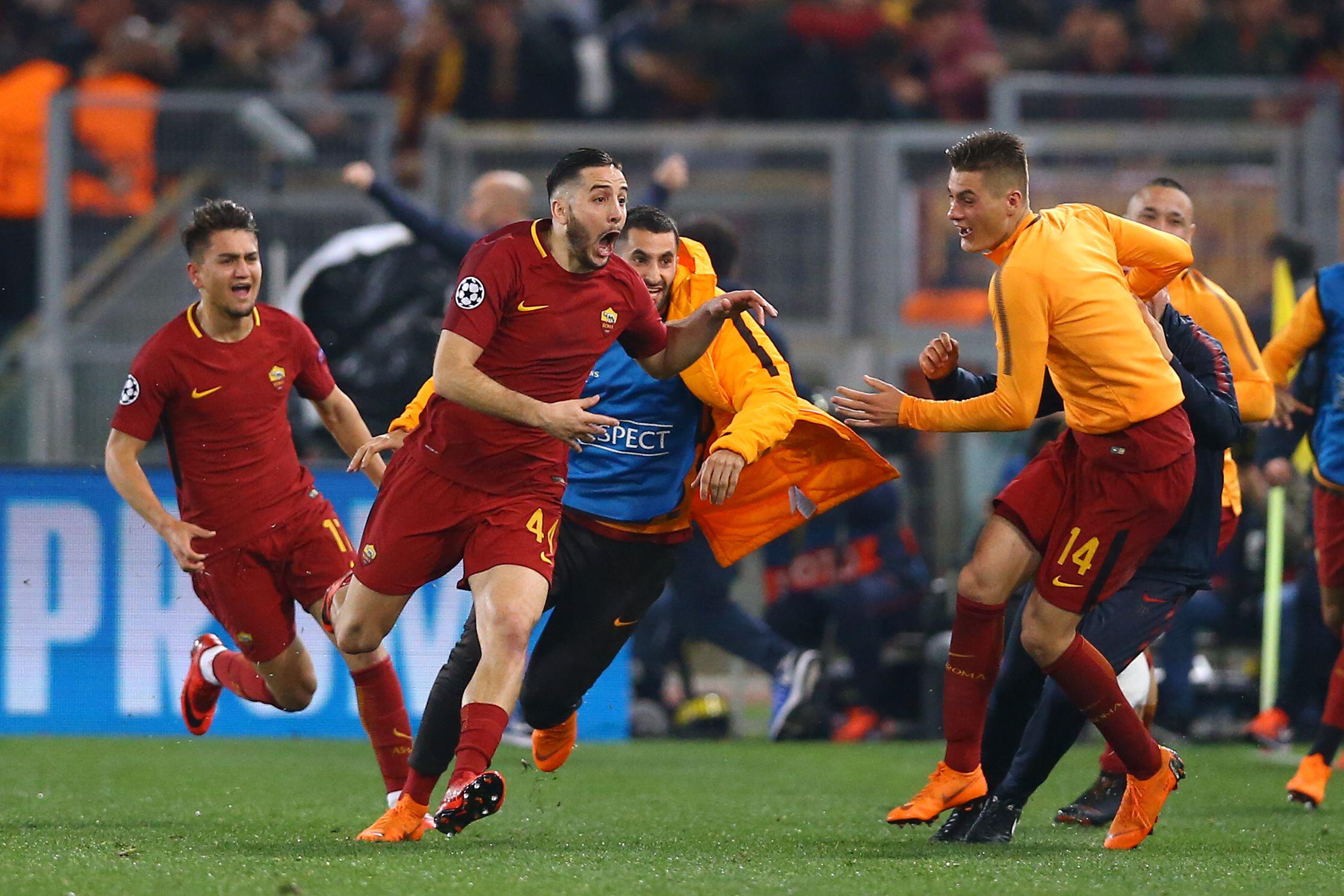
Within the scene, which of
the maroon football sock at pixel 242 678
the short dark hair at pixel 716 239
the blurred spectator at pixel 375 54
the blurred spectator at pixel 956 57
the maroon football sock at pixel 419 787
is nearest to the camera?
the maroon football sock at pixel 419 787

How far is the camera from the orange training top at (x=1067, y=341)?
5562mm

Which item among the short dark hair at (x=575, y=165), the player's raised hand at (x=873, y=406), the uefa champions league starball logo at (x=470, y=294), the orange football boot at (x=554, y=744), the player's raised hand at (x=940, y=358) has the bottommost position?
the orange football boot at (x=554, y=744)

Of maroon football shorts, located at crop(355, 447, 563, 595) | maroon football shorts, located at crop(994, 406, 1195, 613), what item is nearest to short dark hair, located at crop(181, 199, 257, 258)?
maroon football shorts, located at crop(355, 447, 563, 595)

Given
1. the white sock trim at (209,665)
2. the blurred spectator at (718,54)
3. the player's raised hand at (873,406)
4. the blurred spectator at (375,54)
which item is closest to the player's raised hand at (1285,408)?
the player's raised hand at (873,406)

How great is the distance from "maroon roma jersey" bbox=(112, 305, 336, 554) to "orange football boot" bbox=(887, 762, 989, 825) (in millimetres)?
2468

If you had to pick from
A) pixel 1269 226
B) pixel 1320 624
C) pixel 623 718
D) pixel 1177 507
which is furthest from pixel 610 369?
pixel 1269 226

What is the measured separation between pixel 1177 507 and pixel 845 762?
3427mm

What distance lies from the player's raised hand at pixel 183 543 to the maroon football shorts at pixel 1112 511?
2.77 meters

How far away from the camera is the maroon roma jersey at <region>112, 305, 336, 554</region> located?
257 inches

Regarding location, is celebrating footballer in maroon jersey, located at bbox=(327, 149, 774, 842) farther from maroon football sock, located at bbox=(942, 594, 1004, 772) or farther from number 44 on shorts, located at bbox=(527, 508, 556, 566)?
maroon football sock, located at bbox=(942, 594, 1004, 772)

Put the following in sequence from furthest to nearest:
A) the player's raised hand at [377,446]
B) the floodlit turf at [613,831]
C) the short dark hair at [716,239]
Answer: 1. the short dark hair at [716,239]
2. the player's raised hand at [377,446]
3. the floodlit turf at [613,831]

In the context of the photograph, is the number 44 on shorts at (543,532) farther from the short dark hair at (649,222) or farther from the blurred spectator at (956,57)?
the blurred spectator at (956,57)

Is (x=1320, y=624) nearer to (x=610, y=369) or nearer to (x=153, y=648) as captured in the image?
(x=610, y=369)

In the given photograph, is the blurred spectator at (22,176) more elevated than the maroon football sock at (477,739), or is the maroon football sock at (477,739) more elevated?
the blurred spectator at (22,176)
